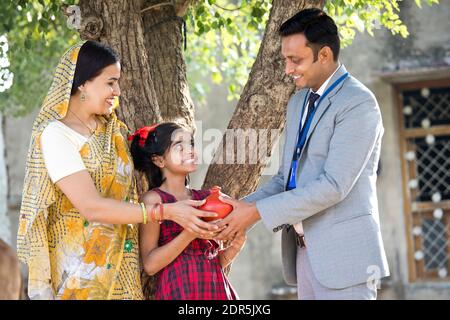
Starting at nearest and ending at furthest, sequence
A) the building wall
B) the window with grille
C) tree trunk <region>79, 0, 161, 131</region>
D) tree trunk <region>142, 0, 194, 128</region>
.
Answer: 1. tree trunk <region>79, 0, 161, 131</region>
2. tree trunk <region>142, 0, 194, 128</region>
3. the building wall
4. the window with grille

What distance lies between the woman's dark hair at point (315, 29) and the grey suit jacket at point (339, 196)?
224 mm

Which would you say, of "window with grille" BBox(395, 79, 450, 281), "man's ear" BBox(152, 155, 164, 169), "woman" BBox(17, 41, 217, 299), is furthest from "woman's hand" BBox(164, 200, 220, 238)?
"window with grille" BBox(395, 79, 450, 281)

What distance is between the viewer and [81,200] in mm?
4617

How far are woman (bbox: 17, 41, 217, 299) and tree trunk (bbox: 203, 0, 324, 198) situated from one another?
0.91 meters

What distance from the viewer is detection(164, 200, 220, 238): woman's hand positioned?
4781mm

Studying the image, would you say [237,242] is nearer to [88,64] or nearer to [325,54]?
[325,54]

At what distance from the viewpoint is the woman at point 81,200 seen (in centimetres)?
465

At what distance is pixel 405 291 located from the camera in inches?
Answer: 468

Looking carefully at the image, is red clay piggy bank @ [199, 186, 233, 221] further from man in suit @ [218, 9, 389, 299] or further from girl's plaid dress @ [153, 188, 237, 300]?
girl's plaid dress @ [153, 188, 237, 300]

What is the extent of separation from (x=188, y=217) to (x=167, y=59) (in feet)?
5.91

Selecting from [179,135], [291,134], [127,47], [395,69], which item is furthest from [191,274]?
[395,69]

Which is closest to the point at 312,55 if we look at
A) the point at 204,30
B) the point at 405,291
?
the point at 204,30

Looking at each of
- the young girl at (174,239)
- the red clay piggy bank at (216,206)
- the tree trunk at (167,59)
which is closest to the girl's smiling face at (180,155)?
the young girl at (174,239)
